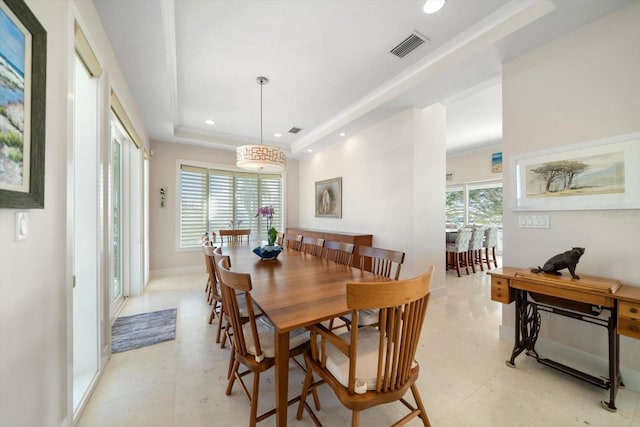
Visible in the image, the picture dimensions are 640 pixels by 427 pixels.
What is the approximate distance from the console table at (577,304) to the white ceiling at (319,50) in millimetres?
2091

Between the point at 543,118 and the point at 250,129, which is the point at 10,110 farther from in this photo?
the point at 250,129

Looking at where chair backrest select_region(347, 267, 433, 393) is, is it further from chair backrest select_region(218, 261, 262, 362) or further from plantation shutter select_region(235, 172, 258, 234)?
plantation shutter select_region(235, 172, 258, 234)

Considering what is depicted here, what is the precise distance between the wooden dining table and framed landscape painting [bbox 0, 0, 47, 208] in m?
1.11

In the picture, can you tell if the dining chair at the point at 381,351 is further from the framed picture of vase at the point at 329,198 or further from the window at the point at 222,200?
the window at the point at 222,200

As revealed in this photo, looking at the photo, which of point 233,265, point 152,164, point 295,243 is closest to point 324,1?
point 233,265

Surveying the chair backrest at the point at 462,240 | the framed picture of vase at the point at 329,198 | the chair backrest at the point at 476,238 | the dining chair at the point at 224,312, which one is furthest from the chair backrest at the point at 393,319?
the chair backrest at the point at 476,238

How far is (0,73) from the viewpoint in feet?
2.61

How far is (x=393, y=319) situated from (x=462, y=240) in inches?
176

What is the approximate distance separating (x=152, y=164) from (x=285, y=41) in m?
3.93

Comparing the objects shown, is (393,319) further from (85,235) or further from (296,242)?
(296,242)

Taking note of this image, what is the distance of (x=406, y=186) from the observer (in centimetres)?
355

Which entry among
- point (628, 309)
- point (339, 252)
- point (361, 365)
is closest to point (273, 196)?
point (339, 252)

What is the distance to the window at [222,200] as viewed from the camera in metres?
5.18

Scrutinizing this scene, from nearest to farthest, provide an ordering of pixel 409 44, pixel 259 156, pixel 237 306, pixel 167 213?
pixel 237 306 → pixel 409 44 → pixel 259 156 → pixel 167 213
